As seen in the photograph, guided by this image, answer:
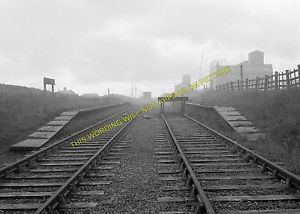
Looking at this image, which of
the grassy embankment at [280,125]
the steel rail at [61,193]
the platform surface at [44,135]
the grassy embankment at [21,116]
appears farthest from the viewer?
the grassy embankment at [21,116]

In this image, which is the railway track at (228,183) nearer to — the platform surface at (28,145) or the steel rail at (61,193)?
the steel rail at (61,193)

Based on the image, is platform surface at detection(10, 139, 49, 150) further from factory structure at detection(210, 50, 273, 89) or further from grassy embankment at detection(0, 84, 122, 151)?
factory structure at detection(210, 50, 273, 89)

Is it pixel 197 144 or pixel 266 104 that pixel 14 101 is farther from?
pixel 266 104

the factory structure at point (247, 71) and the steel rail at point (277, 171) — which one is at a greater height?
the factory structure at point (247, 71)

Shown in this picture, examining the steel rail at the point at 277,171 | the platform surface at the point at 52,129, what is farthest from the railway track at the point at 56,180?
the steel rail at the point at 277,171

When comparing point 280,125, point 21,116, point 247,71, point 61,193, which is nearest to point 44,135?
point 21,116

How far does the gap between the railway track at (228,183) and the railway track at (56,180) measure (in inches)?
55.4

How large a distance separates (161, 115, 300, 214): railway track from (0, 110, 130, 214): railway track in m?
1.41

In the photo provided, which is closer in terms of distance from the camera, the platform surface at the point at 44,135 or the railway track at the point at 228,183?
the railway track at the point at 228,183

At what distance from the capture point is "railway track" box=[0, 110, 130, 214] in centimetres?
496

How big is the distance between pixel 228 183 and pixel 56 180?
3.54 m

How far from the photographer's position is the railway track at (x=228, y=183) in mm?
4789

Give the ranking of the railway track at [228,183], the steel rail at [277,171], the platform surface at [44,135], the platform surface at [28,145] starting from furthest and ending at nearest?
the platform surface at [44,135] < the platform surface at [28,145] < the steel rail at [277,171] < the railway track at [228,183]

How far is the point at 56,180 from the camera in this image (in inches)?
252
